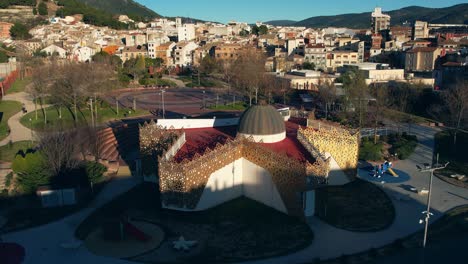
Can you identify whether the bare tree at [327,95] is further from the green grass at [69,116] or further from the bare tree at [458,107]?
the green grass at [69,116]

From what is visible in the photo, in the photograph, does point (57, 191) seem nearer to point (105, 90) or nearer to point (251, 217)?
point (251, 217)

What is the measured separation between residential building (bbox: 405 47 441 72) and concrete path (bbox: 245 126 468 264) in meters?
53.0

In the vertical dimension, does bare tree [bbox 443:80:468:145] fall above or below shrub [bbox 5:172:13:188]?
above

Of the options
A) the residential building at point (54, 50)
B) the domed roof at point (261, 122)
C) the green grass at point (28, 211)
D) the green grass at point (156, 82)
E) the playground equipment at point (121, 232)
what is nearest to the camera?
the playground equipment at point (121, 232)

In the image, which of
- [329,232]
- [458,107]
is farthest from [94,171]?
[458,107]

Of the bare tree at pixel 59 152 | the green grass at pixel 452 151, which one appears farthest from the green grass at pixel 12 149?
the green grass at pixel 452 151

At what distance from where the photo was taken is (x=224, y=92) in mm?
65688

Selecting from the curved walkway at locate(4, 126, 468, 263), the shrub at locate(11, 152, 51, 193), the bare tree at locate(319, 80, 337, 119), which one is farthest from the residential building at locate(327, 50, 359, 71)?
the shrub at locate(11, 152, 51, 193)

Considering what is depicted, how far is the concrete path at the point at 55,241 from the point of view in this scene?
17875 millimetres

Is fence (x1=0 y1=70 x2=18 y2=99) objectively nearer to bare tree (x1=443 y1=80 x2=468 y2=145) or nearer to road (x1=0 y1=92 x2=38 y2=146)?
road (x1=0 y1=92 x2=38 y2=146)

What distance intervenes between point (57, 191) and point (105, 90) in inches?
1041

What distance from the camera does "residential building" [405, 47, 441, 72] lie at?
77812mm

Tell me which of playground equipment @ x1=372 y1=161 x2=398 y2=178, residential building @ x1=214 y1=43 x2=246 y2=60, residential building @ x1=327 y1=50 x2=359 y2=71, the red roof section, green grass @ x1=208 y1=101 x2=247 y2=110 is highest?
residential building @ x1=214 y1=43 x2=246 y2=60

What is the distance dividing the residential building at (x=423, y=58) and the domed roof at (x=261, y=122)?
60.5 m
